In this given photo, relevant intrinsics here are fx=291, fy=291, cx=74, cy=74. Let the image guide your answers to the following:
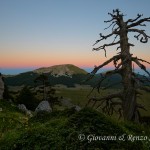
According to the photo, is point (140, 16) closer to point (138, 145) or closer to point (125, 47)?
point (125, 47)

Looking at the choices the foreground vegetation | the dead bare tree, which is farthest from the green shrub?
the foreground vegetation

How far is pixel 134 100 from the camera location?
57.3ft

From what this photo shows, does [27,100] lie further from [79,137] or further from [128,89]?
[79,137]

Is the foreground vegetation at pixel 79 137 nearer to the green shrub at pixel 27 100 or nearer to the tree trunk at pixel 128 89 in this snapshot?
the tree trunk at pixel 128 89

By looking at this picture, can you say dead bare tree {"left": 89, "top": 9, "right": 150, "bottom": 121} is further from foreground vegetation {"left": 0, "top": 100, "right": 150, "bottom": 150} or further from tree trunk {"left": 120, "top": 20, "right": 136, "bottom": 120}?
foreground vegetation {"left": 0, "top": 100, "right": 150, "bottom": 150}

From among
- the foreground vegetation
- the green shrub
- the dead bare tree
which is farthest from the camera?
the green shrub

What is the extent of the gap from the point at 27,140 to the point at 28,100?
175 ft

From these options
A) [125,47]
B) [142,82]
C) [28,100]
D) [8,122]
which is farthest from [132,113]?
[28,100]

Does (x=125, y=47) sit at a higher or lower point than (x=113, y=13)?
lower

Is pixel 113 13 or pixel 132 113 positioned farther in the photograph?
pixel 113 13

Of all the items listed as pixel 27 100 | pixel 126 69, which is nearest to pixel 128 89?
pixel 126 69

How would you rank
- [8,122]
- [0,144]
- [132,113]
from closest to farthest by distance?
[0,144]
[132,113]
[8,122]

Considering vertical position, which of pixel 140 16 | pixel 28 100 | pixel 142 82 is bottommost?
pixel 28 100

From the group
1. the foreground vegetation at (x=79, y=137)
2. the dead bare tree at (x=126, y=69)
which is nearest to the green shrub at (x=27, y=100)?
the dead bare tree at (x=126, y=69)
